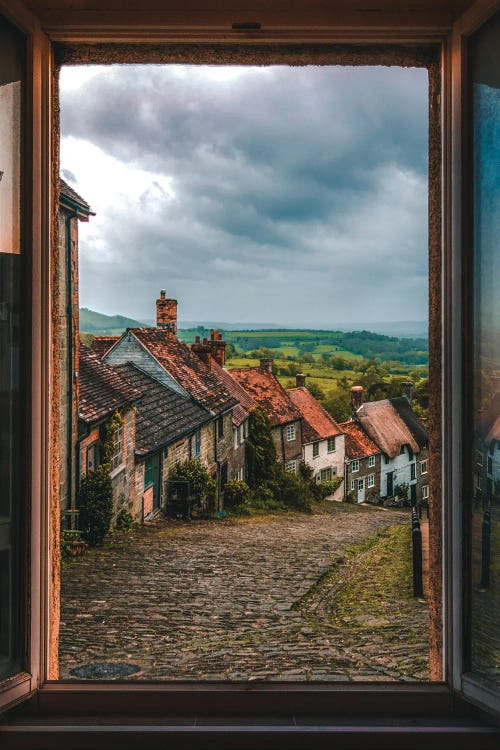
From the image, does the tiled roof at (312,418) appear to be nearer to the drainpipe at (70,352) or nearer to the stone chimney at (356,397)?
the stone chimney at (356,397)

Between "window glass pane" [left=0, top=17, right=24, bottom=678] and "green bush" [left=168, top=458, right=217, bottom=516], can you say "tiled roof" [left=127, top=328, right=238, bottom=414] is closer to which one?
"green bush" [left=168, top=458, right=217, bottom=516]

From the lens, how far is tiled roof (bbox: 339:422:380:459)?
12656mm

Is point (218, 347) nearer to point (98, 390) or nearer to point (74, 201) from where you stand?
point (98, 390)

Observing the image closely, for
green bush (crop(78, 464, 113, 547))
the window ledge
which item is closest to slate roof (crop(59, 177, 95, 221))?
green bush (crop(78, 464, 113, 547))

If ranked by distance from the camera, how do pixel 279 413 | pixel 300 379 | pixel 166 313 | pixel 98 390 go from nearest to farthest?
pixel 98 390 → pixel 166 313 → pixel 279 413 → pixel 300 379

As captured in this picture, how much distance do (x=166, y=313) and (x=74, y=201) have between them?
16.8ft

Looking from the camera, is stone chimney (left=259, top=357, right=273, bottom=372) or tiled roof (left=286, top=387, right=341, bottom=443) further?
stone chimney (left=259, top=357, right=273, bottom=372)

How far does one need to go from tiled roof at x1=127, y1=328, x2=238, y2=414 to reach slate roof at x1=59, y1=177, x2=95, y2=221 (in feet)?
12.8

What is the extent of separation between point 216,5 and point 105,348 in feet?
29.6

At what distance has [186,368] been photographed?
1007 cm

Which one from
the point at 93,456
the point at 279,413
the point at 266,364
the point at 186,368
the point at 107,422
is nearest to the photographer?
the point at 93,456

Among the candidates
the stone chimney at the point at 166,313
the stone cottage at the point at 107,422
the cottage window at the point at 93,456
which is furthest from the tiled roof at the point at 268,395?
the cottage window at the point at 93,456

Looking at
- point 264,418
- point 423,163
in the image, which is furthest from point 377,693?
point 264,418

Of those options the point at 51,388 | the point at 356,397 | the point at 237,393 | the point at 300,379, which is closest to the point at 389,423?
the point at 356,397
